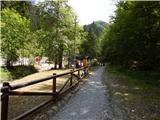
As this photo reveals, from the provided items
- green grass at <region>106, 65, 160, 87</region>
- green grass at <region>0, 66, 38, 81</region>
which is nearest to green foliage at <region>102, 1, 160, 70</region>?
green grass at <region>106, 65, 160, 87</region>

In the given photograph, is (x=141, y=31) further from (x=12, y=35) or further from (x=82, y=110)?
(x=82, y=110)

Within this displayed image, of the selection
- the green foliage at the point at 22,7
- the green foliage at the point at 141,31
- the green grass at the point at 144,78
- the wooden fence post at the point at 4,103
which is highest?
the green foliage at the point at 22,7

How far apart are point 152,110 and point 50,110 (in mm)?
3879

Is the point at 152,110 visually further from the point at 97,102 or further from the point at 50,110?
the point at 50,110

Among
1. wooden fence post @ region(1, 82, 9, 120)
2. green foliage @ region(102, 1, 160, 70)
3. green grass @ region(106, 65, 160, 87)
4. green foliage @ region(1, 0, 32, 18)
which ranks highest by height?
green foliage @ region(1, 0, 32, 18)

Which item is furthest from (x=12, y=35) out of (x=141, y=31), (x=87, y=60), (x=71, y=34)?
(x=141, y=31)

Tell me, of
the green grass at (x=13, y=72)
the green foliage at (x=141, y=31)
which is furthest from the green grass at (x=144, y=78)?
the green grass at (x=13, y=72)

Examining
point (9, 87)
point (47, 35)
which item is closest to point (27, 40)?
point (47, 35)

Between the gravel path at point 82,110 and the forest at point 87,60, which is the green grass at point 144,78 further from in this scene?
the gravel path at point 82,110

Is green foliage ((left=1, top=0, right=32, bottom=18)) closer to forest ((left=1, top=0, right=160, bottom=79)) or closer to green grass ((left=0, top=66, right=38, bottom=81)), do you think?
forest ((left=1, top=0, right=160, bottom=79))

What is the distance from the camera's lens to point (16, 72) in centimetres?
4444

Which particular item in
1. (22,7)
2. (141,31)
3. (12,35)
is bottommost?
(141,31)

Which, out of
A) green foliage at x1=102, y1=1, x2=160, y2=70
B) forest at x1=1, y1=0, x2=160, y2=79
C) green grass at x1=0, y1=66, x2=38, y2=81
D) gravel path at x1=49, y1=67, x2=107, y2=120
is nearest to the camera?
gravel path at x1=49, y1=67, x2=107, y2=120

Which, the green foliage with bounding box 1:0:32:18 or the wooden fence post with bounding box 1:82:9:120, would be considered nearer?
the wooden fence post with bounding box 1:82:9:120
